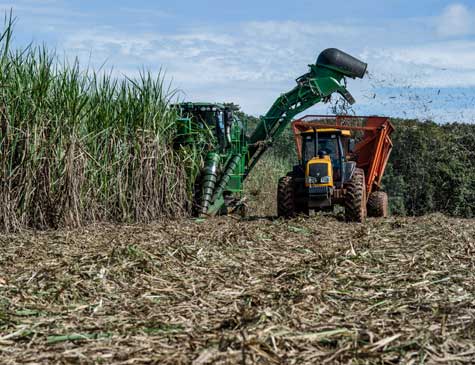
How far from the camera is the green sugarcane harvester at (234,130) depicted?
519 inches

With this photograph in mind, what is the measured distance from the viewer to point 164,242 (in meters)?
8.60

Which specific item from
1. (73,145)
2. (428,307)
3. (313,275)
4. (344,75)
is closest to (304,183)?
(344,75)

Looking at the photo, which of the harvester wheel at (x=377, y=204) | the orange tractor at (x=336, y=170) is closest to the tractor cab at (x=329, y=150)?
the orange tractor at (x=336, y=170)

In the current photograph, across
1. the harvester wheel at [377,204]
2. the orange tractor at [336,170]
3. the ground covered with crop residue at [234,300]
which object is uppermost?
the orange tractor at [336,170]

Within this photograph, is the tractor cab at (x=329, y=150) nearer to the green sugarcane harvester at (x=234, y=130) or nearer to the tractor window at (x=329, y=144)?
the tractor window at (x=329, y=144)

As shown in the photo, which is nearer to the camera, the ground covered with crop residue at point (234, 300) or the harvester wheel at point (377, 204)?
the ground covered with crop residue at point (234, 300)

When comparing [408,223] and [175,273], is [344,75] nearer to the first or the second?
[408,223]

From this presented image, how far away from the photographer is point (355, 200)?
1222 cm

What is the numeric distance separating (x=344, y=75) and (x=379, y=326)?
34.9 feet

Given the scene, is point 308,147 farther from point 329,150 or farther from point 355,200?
point 355,200

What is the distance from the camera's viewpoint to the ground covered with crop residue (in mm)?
4156

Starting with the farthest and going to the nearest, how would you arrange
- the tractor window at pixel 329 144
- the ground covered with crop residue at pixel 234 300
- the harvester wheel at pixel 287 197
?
1. the tractor window at pixel 329 144
2. the harvester wheel at pixel 287 197
3. the ground covered with crop residue at pixel 234 300

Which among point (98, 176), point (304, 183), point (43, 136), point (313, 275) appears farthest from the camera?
point (304, 183)

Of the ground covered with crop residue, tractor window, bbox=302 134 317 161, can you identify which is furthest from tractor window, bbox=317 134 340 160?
the ground covered with crop residue
